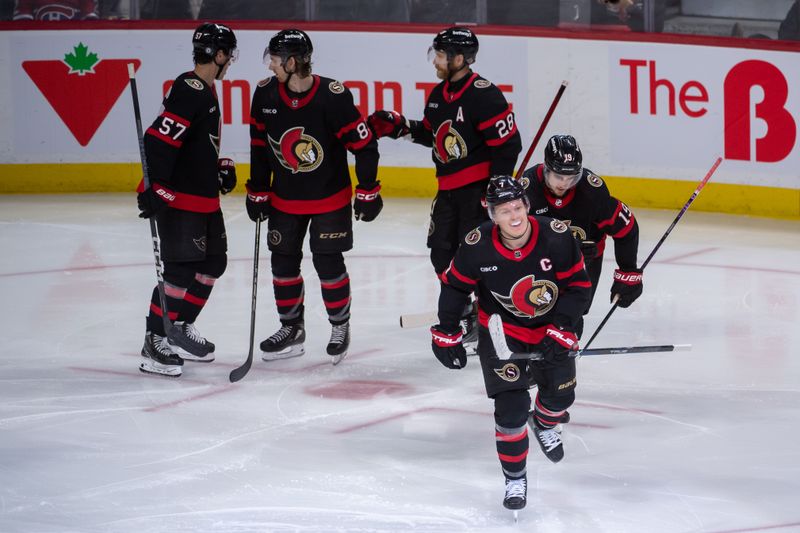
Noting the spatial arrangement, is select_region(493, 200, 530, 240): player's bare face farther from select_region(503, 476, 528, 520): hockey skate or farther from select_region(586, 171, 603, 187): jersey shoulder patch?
select_region(586, 171, 603, 187): jersey shoulder patch

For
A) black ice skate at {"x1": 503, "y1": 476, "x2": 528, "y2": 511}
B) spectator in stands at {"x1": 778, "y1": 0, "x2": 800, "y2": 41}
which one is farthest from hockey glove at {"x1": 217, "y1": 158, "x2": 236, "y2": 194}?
spectator in stands at {"x1": 778, "y1": 0, "x2": 800, "y2": 41}

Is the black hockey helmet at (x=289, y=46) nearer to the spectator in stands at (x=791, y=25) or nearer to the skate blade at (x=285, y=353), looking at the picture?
the skate blade at (x=285, y=353)

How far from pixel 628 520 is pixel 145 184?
2.13m

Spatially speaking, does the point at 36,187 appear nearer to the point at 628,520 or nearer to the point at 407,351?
the point at 407,351

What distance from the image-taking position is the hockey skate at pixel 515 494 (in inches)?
141

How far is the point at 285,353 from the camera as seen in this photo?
203 inches

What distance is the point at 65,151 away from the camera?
874cm

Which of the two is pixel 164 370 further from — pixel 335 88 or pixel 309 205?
pixel 335 88

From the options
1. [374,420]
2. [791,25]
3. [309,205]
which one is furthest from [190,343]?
[791,25]

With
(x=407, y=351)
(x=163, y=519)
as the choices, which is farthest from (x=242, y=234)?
(x=163, y=519)

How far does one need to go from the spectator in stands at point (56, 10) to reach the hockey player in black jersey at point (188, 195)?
408 cm

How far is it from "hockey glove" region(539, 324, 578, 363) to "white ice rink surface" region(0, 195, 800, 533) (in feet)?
1.39

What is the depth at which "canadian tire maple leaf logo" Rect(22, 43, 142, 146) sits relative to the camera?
859 centimetres

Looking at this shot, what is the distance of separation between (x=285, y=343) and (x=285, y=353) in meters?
0.04
